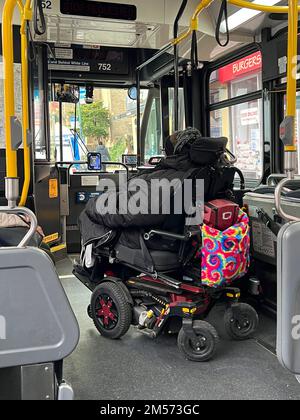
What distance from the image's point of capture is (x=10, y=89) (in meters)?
1.56

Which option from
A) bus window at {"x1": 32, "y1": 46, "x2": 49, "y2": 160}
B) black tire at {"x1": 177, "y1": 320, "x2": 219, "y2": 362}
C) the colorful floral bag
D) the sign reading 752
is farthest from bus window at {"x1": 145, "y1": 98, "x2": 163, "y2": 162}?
black tire at {"x1": 177, "y1": 320, "x2": 219, "y2": 362}

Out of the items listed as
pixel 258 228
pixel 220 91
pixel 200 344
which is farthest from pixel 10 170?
pixel 220 91

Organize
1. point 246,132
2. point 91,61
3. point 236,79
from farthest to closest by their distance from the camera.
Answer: point 91,61, point 236,79, point 246,132

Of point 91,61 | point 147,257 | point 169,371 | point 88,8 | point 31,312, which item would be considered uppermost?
point 91,61

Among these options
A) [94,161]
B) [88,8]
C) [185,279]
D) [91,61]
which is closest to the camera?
[185,279]

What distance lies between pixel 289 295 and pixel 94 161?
15.8 feet

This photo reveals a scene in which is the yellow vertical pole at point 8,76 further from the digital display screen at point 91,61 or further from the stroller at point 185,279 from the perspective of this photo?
the digital display screen at point 91,61

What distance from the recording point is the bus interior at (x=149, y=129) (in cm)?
247

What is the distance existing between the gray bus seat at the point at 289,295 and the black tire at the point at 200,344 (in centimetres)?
134

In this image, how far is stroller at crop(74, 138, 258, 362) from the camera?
2.75 metres

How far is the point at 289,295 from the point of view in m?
1.41

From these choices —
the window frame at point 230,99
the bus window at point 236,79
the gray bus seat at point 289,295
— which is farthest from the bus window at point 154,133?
the gray bus seat at point 289,295

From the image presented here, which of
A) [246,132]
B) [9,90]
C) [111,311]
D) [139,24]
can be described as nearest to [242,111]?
[246,132]

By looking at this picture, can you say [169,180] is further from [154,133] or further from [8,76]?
[154,133]
